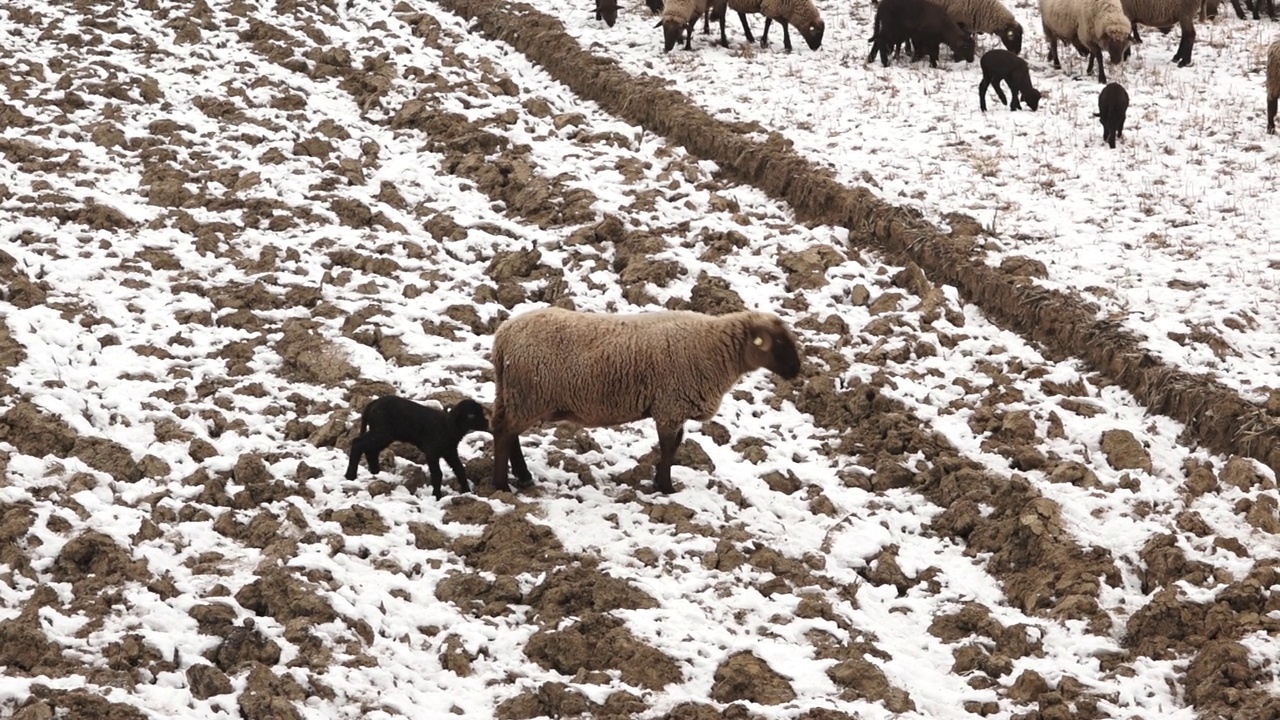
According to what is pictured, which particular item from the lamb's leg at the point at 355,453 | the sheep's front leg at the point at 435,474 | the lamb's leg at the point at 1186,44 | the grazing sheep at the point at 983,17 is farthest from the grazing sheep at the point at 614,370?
the grazing sheep at the point at 983,17

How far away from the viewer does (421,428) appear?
914cm

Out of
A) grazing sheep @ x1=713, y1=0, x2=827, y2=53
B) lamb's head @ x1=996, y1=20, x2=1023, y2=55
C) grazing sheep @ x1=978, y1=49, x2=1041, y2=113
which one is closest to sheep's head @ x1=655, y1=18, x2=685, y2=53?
grazing sheep @ x1=713, y1=0, x2=827, y2=53

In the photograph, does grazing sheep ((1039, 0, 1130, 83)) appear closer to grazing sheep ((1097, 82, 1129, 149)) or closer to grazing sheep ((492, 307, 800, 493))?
grazing sheep ((1097, 82, 1129, 149))

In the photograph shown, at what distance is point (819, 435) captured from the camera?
10508 mm

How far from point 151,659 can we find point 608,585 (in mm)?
2854

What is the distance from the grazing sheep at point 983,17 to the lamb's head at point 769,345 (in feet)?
39.3

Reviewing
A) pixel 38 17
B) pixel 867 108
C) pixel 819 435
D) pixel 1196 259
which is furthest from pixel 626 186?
pixel 38 17

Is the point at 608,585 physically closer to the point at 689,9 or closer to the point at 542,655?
the point at 542,655

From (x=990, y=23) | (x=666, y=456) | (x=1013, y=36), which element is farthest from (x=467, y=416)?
(x=990, y=23)

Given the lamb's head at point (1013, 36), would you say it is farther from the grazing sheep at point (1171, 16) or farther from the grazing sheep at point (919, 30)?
the grazing sheep at point (1171, 16)

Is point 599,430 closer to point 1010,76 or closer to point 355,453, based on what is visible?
→ point 355,453

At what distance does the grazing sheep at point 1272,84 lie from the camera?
15.1 metres

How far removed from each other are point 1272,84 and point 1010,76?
3.23 meters

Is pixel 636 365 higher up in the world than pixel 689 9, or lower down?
lower down
